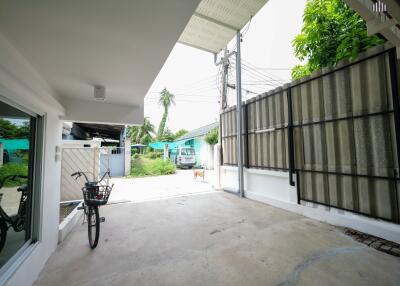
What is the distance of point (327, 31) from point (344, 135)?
2345 mm

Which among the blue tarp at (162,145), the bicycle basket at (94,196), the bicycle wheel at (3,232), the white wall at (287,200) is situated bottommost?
the white wall at (287,200)

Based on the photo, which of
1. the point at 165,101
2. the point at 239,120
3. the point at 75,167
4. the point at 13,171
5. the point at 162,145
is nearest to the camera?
the point at 13,171

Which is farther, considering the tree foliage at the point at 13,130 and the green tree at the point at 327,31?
the green tree at the point at 327,31

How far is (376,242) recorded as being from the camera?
2604 mm

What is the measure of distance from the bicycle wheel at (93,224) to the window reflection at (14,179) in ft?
2.24

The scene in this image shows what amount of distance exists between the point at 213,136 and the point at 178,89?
160 inches

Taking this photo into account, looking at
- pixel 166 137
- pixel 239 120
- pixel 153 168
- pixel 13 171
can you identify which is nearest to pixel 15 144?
pixel 13 171

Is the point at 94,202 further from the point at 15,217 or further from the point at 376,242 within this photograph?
the point at 376,242

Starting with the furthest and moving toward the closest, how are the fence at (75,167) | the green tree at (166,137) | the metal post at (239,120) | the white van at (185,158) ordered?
1. the green tree at (166,137)
2. the white van at (185,158)
3. the metal post at (239,120)
4. the fence at (75,167)

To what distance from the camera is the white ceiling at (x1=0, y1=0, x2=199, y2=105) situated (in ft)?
3.88

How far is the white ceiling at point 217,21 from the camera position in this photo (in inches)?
181

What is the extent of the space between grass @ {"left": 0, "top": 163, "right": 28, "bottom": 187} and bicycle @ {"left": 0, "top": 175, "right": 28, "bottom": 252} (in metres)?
0.03

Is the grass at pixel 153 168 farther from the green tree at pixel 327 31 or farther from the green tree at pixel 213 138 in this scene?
the green tree at pixel 327 31

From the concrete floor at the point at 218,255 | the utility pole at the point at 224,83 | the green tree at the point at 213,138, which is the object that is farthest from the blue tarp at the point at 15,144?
the green tree at the point at 213,138
